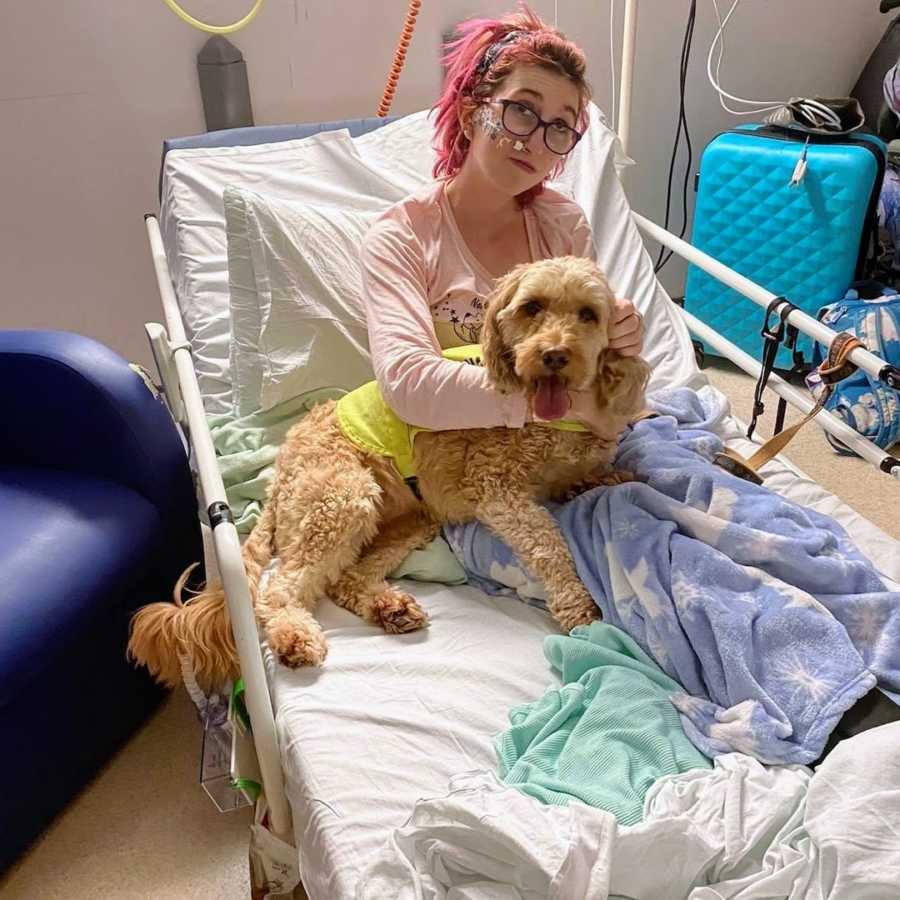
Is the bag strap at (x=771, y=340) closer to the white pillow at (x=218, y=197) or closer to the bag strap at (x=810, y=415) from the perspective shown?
the bag strap at (x=810, y=415)

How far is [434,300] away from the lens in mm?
1445

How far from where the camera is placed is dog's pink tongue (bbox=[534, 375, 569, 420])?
117cm

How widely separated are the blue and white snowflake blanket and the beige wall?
4.88 ft

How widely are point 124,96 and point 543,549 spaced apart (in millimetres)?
1679

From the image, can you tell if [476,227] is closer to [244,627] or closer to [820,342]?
[820,342]

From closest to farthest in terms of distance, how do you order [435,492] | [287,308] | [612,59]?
[435,492]
[287,308]
[612,59]

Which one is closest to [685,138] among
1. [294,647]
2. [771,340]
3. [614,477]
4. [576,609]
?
[771,340]

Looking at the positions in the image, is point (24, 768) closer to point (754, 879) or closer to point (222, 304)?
point (222, 304)

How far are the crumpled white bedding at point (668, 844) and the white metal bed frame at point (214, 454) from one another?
0.25m

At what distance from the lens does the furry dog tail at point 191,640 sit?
118cm

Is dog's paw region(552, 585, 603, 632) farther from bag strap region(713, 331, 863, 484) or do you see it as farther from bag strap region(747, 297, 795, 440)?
bag strap region(747, 297, 795, 440)

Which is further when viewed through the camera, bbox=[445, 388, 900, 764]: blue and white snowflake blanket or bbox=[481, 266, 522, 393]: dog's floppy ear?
bbox=[481, 266, 522, 393]: dog's floppy ear

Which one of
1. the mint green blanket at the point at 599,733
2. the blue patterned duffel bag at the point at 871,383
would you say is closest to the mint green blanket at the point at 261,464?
the mint green blanket at the point at 599,733

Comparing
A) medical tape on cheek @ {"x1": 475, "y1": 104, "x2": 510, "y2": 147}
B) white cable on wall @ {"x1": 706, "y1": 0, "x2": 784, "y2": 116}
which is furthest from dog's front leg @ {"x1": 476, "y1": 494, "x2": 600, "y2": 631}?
white cable on wall @ {"x1": 706, "y1": 0, "x2": 784, "y2": 116}
